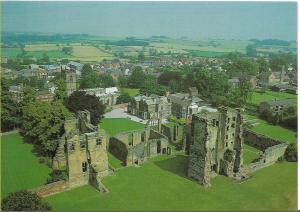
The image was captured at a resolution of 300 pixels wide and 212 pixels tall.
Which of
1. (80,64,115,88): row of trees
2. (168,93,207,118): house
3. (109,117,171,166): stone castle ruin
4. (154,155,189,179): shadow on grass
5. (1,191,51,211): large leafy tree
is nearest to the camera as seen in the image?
(1,191,51,211): large leafy tree

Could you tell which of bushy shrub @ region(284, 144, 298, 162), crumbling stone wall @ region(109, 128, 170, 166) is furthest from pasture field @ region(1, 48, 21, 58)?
bushy shrub @ region(284, 144, 298, 162)

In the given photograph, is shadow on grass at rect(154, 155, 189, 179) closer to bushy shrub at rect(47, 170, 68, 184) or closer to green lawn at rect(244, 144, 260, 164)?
green lawn at rect(244, 144, 260, 164)

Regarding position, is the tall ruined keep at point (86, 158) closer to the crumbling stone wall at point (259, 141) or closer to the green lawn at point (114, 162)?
the green lawn at point (114, 162)

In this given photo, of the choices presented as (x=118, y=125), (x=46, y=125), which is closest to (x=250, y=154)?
(x=118, y=125)

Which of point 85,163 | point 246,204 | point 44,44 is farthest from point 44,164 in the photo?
point 44,44

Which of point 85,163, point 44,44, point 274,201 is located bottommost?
point 274,201

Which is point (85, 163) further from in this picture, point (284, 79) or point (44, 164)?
point (284, 79)
